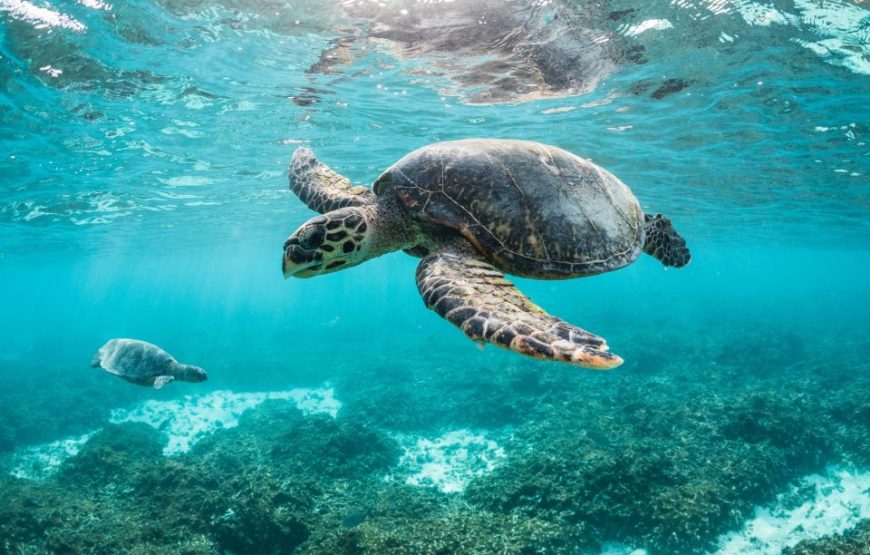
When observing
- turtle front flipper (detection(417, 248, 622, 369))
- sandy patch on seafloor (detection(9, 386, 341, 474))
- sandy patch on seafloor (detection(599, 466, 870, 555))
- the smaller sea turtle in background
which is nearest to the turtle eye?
turtle front flipper (detection(417, 248, 622, 369))

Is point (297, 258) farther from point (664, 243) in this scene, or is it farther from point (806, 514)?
point (806, 514)

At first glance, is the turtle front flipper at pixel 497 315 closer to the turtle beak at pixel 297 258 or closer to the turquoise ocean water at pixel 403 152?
the turtle beak at pixel 297 258

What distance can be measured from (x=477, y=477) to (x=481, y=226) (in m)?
9.26

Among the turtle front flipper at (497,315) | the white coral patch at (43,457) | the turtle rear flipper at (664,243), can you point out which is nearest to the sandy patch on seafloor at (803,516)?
the turtle rear flipper at (664,243)

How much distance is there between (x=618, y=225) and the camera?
4934 millimetres

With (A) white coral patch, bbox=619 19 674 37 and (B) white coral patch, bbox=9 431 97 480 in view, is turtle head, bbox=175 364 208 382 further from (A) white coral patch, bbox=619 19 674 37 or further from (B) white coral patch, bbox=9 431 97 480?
(A) white coral patch, bbox=619 19 674 37

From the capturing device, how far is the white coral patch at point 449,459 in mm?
12570

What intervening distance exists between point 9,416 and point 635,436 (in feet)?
82.4

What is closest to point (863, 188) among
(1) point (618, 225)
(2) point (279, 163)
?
(1) point (618, 225)

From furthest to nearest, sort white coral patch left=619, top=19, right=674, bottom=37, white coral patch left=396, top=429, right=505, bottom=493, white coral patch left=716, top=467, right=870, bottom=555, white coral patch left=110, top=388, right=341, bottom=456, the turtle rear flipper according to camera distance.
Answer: white coral patch left=110, top=388, right=341, bottom=456
white coral patch left=396, top=429, right=505, bottom=493
white coral patch left=619, top=19, right=674, bottom=37
white coral patch left=716, top=467, right=870, bottom=555
the turtle rear flipper

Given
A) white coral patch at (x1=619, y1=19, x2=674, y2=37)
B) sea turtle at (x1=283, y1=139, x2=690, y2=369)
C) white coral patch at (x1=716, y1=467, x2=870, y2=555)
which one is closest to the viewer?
sea turtle at (x1=283, y1=139, x2=690, y2=369)

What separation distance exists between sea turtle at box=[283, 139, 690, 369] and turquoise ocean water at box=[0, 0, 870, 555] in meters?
5.48

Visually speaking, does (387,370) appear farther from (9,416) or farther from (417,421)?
(9,416)

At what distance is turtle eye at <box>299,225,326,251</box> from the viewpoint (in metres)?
3.90
